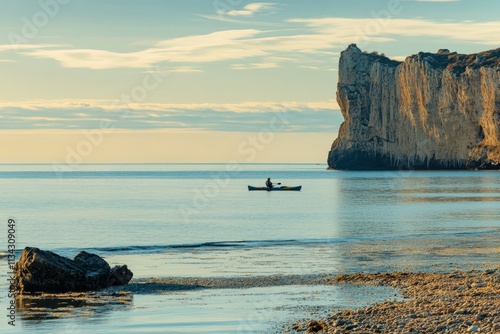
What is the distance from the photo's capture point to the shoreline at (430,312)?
15.8 m

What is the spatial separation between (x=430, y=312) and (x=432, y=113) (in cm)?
16779

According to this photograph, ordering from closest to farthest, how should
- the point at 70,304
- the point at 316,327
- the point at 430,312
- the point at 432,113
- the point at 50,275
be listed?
the point at 316,327, the point at 430,312, the point at 70,304, the point at 50,275, the point at 432,113

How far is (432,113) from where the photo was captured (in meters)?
180

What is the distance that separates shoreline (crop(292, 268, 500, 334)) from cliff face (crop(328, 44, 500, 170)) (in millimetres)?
149704

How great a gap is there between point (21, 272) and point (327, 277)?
8951mm

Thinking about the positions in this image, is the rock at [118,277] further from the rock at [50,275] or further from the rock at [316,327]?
the rock at [316,327]

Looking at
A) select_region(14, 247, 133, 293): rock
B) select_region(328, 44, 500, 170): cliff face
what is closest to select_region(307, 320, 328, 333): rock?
select_region(14, 247, 133, 293): rock

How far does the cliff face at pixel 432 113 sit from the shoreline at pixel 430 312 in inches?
5894

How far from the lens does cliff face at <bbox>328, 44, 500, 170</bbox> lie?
171m

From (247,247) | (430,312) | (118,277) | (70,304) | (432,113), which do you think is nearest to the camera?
(430,312)

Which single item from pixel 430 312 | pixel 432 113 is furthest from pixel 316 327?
pixel 432 113

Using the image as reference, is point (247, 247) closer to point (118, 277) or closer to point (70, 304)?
point (118, 277)

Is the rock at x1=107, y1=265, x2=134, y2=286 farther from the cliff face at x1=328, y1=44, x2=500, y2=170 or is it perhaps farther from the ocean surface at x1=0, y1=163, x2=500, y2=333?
the cliff face at x1=328, y1=44, x2=500, y2=170

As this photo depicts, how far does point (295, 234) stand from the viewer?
4484 cm
